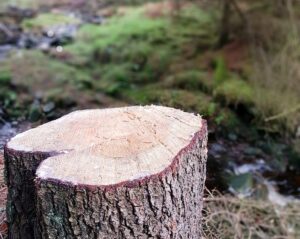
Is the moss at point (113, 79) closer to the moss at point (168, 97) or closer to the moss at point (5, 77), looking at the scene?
the moss at point (168, 97)

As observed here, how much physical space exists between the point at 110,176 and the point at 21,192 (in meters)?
0.52

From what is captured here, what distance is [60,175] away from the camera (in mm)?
1819

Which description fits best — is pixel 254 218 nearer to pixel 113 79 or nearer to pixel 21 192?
pixel 21 192

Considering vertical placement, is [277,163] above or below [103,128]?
below

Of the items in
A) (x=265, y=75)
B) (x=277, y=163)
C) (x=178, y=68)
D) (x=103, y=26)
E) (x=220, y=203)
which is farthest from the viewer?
(x=103, y=26)

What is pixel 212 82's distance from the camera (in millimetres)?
6324

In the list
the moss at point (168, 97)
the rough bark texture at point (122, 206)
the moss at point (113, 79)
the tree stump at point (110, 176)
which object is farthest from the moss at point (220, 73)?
the rough bark texture at point (122, 206)

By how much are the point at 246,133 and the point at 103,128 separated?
3735mm

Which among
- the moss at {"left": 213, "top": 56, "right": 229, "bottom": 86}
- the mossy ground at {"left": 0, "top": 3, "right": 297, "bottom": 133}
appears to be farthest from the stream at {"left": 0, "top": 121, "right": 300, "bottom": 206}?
the moss at {"left": 213, "top": 56, "right": 229, "bottom": 86}

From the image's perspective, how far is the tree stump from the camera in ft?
5.94

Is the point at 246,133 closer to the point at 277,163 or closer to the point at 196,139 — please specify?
the point at 277,163

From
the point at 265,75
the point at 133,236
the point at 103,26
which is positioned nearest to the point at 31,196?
the point at 133,236

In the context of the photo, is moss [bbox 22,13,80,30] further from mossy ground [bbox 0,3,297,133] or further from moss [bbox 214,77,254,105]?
moss [bbox 214,77,254,105]

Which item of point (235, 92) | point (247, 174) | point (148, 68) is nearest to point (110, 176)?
point (247, 174)
